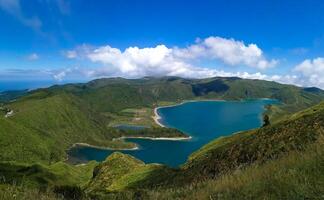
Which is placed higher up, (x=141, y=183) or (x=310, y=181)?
(x=310, y=181)

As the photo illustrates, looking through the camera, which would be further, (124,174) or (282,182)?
(124,174)

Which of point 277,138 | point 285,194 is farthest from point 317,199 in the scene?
point 277,138

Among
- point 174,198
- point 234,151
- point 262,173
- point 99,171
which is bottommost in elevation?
point 99,171

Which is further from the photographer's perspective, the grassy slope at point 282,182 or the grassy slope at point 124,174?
the grassy slope at point 124,174

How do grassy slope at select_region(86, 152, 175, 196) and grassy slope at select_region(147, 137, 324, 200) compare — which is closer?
grassy slope at select_region(147, 137, 324, 200)

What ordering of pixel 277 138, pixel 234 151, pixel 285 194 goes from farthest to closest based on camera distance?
pixel 234 151 < pixel 277 138 < pixel 285 194

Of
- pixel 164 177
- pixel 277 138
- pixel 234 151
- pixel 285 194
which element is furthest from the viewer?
pixel 164 177

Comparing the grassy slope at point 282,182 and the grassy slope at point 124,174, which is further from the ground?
the grassy slope at point 282,182

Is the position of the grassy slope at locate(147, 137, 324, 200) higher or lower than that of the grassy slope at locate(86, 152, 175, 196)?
higher

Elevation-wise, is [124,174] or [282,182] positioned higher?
[282,182]

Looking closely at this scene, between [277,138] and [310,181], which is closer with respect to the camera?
[310,181]

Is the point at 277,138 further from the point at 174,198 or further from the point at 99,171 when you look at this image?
the point at 99,171
